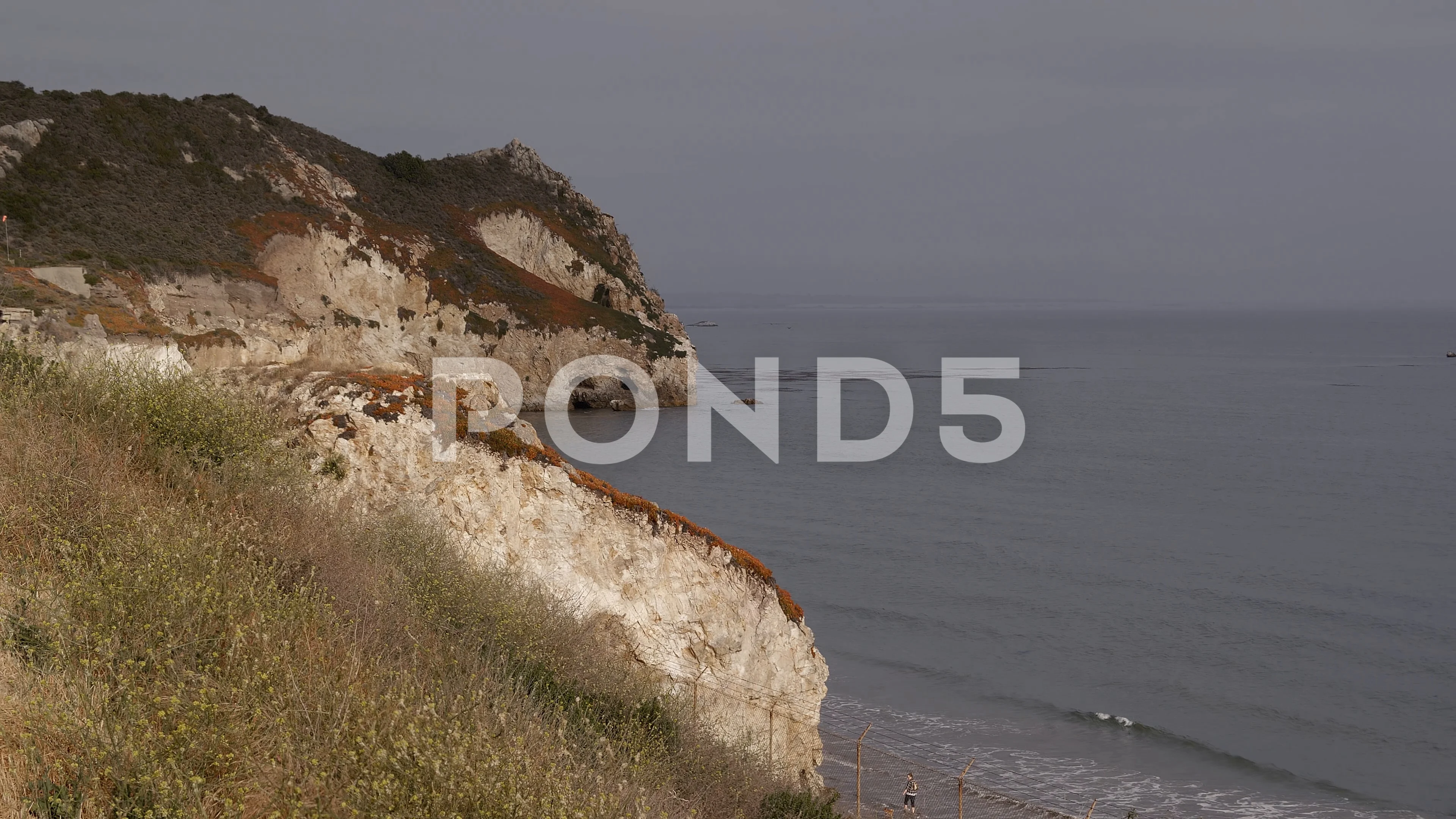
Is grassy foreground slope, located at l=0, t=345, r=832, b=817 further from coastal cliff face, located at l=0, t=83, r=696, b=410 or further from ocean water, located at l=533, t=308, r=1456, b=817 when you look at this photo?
ocean water, located at l=533, t=308, r=1456, b=817

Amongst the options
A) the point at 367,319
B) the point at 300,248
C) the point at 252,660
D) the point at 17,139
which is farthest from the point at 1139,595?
the point at 17,139

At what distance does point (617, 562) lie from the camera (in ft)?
49.2

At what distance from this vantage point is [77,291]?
32.0 metres

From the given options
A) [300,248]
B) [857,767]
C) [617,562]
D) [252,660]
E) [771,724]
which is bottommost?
[857,767]

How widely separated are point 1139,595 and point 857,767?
16346 millimetres

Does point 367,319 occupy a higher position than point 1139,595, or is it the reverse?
point 367,319

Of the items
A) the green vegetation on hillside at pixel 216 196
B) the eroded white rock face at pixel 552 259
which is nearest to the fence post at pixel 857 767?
the green vegetation on hillside at pixel 216 196

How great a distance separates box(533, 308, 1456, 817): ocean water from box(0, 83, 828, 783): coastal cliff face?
6.06m

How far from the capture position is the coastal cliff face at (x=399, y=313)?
14.6m

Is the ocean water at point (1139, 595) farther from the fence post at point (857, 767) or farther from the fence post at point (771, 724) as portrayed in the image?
the fence post at point (771, 724)

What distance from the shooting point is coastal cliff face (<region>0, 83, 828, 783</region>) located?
14.6 m

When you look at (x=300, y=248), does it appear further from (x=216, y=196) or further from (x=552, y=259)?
(x=552, y=259)

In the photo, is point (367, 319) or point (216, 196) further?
point (367, 319)

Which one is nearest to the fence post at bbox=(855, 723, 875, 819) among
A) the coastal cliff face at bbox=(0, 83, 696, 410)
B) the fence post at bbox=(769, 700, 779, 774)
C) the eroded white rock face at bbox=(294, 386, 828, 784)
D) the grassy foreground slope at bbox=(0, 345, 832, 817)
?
the eroded white rock face at bbox=(294, 386, 828, 784)
